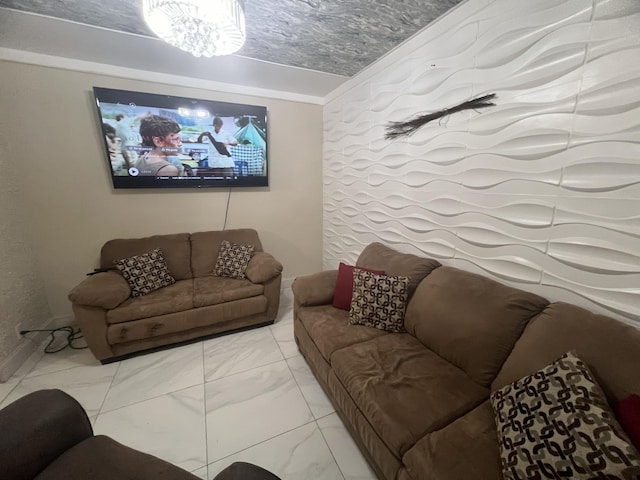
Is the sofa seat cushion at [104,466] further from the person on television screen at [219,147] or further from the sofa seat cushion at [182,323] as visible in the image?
the person on television screen at [219,147]

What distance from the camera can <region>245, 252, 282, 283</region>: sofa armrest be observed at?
2361mm

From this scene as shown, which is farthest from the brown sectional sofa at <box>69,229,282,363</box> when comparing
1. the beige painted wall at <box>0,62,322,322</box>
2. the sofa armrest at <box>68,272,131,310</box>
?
the beige painted wall at <box>0,62,322,322</box>

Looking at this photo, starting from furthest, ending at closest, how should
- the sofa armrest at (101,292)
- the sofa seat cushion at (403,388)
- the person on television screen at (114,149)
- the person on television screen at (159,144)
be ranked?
the person on television screen at (159,144) < the person on television screen at (114,149) < the sofa armrest at (101,292) < the sofa seat cushion at (403,388)

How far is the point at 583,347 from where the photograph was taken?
3.26 feet

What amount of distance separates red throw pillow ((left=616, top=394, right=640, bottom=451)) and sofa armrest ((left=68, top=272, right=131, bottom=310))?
9.05 feet

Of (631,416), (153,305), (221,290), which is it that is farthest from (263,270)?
(631,416)

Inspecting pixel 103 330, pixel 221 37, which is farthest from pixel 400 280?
pixel 103 330

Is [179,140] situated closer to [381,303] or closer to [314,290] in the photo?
[314,290]

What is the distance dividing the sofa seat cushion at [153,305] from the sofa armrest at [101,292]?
0.21 ft

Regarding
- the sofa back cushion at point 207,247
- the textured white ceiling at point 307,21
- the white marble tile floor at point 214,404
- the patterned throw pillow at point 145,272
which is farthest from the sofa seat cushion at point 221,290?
the textured white ceiling at point 307,21

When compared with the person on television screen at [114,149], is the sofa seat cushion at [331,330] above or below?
below

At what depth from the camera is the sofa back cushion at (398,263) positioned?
179 centimetres

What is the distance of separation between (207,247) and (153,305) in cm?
83

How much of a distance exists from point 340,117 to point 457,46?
1414 millimetres
